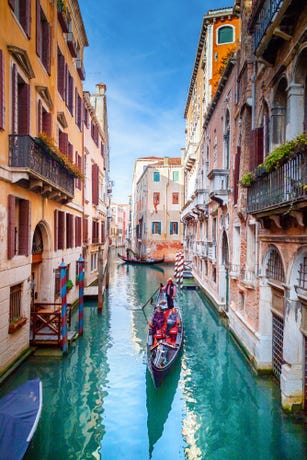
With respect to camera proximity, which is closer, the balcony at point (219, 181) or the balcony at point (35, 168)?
the balcony at point (35, 168)

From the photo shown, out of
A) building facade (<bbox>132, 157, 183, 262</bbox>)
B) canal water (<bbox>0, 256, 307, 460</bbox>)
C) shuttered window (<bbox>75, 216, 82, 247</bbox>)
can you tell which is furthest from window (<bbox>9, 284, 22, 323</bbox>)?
building facade (<bbox>132, 157, 183, 262</bbox>)

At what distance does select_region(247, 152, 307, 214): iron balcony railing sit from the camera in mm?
5316

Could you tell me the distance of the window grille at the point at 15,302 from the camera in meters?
7.95

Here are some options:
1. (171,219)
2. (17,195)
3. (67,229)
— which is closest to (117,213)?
(171,219)

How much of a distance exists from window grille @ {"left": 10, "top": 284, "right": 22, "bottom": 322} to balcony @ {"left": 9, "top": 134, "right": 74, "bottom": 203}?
2.29 meters

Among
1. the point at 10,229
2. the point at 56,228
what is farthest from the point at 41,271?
the point at 10,229

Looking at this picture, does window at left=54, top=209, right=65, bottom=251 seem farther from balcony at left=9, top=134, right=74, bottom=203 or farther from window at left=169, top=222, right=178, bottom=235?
window at left=169, top=222, right=178, bottom=235

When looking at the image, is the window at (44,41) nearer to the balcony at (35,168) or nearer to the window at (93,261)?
the balcony at (35,168)

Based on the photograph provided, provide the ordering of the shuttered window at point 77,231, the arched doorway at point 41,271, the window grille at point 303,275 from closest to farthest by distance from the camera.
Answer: the window grille at point 303,275 → the arched doorway at point 41,271 → the shuttered window at point 77,231

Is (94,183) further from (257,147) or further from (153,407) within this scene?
(153,407)

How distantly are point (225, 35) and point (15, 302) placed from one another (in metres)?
17.0

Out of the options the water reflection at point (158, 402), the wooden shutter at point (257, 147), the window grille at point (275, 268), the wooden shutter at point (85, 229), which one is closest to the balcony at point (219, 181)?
the wooden shutter at point (257, 147)

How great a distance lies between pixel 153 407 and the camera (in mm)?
6910

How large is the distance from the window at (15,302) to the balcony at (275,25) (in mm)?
7059
